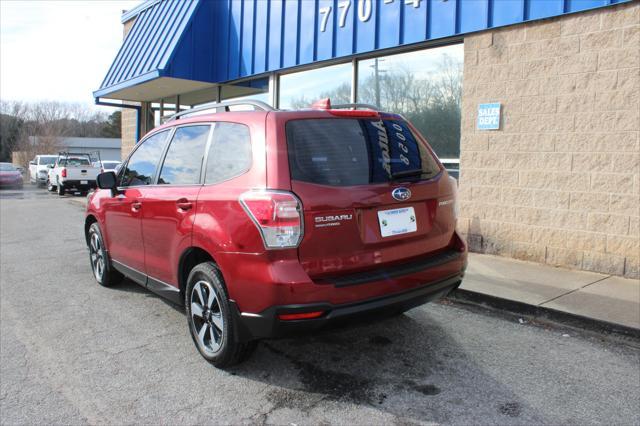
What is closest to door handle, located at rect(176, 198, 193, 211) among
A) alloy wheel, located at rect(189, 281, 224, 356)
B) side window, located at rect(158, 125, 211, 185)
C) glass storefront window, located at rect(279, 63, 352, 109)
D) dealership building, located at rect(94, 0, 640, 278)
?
side window, located at rect(158, 125, 211, 185)

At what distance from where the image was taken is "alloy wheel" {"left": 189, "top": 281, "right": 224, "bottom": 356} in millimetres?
3620

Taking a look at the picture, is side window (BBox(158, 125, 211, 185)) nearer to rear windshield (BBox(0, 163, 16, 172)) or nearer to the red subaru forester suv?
the red subaru forester suv

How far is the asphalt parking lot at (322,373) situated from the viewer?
3.09m

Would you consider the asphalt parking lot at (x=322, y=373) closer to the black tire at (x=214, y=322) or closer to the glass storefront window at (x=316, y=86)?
the black tire at (x=214, y=322)

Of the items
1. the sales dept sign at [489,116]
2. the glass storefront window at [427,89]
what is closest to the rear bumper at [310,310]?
the sales dept sign at [489,116]

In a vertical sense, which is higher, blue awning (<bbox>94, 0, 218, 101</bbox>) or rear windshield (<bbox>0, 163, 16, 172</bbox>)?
blue awning (<bbox>94, 0, 218, 101</bbox>)

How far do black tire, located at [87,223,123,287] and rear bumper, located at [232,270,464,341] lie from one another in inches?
117

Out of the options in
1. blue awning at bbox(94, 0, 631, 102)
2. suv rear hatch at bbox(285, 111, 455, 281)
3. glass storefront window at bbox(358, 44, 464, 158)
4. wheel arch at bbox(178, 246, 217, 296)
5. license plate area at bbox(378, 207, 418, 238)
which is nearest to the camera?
suv rear hatch at bbox(285, 111, 455, 281)

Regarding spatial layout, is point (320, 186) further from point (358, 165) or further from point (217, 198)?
point (217, 198)

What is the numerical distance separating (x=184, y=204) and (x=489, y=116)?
481 centimetres

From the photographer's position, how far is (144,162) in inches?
192

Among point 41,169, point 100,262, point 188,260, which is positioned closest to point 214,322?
point 188,260

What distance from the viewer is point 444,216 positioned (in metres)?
3.85

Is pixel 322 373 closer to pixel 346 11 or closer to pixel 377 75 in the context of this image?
pixel 377 75
